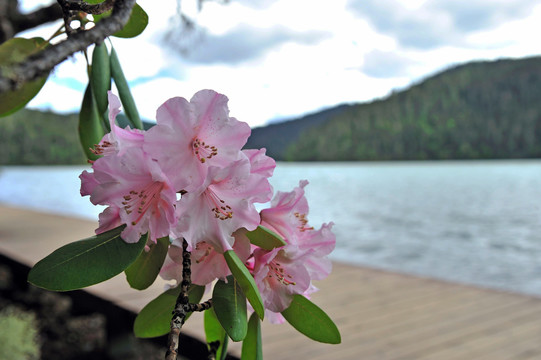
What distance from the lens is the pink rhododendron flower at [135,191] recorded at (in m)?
0.46

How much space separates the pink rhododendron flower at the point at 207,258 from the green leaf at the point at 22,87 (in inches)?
12.4

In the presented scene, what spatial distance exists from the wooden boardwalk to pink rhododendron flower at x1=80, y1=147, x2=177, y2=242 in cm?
213

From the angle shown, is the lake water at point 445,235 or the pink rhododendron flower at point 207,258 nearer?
the pink rhododendron flower at point 207,258

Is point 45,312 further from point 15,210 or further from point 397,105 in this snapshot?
point 397,105

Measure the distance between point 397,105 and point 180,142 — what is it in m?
48.9

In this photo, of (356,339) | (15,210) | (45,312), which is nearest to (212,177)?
(356,339)

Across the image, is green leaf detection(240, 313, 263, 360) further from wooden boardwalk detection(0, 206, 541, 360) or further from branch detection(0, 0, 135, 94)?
wooden boardwalk detection(0, 206, 541, 360)

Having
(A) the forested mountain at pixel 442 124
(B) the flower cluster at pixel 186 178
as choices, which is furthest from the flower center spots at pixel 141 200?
(A) the forested mountain at pixel 442 124

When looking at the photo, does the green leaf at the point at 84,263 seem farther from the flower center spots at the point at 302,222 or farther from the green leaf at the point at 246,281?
the flower center spots at the point at 302,222

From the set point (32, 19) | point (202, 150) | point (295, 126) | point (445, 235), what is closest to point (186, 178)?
point (202, 150)

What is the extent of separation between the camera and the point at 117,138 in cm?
48

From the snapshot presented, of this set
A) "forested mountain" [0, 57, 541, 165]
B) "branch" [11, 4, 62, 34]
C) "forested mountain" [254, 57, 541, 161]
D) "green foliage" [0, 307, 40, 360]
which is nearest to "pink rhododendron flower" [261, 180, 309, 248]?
"branch" [11, 4, 62, 34]

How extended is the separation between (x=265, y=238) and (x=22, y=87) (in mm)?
414

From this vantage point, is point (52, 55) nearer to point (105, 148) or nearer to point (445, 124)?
point (105, 148)
